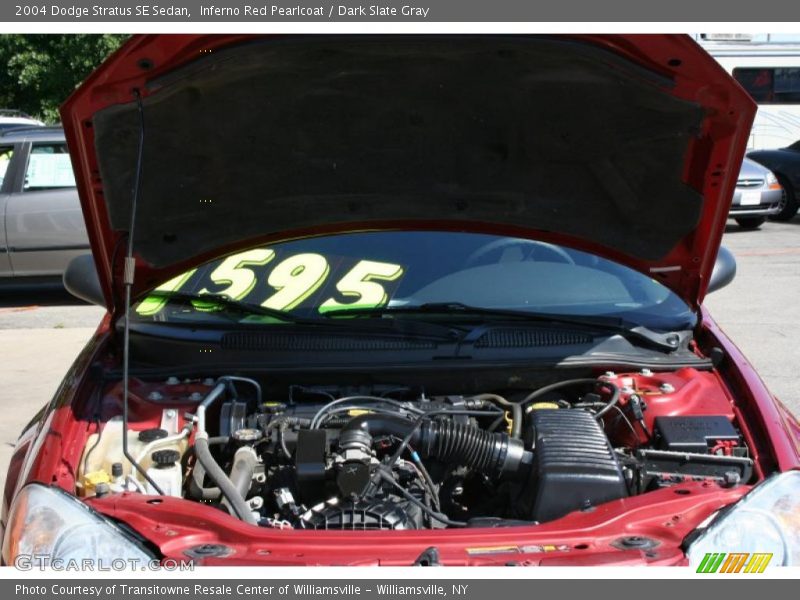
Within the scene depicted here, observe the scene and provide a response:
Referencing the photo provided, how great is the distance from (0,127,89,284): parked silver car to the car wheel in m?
10.1

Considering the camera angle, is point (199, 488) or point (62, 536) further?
point (199, 488)

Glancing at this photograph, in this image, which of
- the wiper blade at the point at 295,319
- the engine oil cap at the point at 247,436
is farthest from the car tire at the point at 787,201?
the engine oil cap at the point at 247,436

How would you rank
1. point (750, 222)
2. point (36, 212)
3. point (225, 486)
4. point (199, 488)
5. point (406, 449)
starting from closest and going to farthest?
point (225, 486) → point (199, 488) → point (406, 449) → point (36, 212) → point (750, 222)

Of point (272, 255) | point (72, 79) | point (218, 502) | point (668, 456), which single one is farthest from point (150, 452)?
point (72, 79)

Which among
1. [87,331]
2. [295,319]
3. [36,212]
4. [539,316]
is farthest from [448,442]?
[36,212]

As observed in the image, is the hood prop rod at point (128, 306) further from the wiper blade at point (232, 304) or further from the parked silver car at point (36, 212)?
the parked silver car at point (36, 212)

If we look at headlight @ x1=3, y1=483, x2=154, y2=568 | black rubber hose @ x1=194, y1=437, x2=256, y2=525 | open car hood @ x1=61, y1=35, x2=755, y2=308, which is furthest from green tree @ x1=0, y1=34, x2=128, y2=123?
headlight @ x1=3, y1=483, x2=154, y2=568

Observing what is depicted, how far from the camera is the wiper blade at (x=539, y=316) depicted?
129 inches

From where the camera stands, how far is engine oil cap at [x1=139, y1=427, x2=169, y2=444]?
2.81 meters

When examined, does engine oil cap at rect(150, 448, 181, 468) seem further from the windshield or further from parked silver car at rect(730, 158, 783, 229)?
parked silver car at rect(730, 158, 783, 229)

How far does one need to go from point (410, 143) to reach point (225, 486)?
1.39 m

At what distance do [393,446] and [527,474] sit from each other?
0.42 metres

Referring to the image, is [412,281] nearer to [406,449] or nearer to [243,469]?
[406,449]

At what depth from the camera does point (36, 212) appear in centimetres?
890
